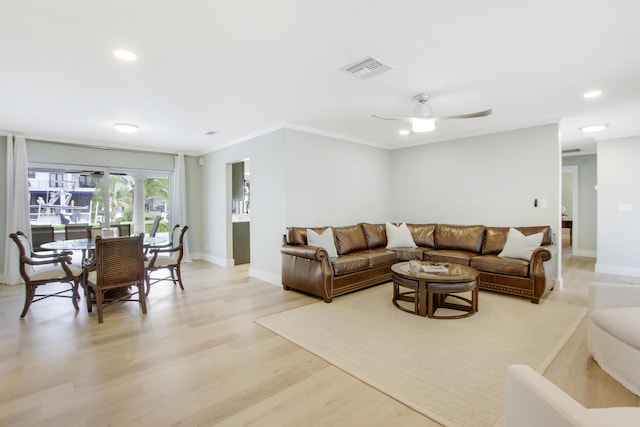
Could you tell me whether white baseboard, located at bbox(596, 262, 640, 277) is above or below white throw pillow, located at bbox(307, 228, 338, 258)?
below

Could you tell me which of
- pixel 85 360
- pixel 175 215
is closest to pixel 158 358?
pixel 85 360

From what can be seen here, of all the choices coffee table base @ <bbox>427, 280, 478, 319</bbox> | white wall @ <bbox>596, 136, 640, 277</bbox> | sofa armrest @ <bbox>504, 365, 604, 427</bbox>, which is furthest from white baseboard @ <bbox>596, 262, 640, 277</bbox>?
sofa armrest @ <bbox>504, 365, 604, 427</bbox>

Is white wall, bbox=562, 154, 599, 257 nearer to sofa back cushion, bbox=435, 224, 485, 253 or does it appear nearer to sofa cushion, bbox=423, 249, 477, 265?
sofa back cushion, bbox=435, 224, 485, 253

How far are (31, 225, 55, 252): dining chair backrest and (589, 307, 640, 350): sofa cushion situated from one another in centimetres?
773

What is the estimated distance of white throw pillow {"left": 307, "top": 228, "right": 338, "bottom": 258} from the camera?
14.9 ft

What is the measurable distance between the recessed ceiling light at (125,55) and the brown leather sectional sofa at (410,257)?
110 inches

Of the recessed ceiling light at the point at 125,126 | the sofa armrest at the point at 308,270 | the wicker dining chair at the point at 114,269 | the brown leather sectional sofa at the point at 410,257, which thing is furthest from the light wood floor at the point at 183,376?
the recessed ceiling light at the point at 125,126

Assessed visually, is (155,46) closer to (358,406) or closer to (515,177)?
(358,406)

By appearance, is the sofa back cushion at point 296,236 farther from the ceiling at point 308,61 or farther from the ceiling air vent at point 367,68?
the ceiling air vent at point 367,68

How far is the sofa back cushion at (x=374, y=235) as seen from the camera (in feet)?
18.3

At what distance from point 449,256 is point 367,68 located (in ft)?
10.3

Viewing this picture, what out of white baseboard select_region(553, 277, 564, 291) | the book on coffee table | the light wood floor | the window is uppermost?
the window

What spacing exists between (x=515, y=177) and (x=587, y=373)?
343 centimetres

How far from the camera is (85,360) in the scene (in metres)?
2.58
